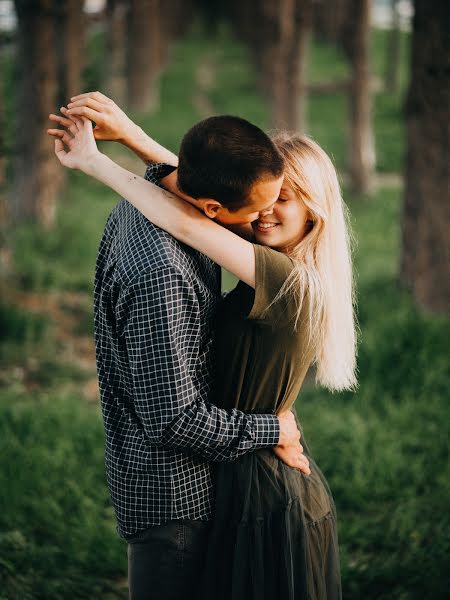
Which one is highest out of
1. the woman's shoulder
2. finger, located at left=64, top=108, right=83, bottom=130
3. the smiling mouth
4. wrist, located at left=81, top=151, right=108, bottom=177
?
finger, located at left=64, top=108, right=83, bottom=130

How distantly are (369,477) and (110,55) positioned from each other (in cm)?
1804

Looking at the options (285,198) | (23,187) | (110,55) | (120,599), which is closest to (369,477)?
(120,599)

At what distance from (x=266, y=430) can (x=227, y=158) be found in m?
0.79

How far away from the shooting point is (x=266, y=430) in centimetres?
202

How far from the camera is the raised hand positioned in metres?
2.05

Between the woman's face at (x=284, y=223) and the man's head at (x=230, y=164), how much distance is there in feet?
0.96

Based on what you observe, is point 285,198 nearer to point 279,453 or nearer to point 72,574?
point 279,453

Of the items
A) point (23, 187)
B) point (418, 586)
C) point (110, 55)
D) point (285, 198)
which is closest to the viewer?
point (285, 198)

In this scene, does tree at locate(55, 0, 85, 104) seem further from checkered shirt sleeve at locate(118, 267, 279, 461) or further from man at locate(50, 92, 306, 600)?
checkered shirt sleeve at locate(118, 267, 279, 461)

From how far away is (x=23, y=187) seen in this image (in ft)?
30.4

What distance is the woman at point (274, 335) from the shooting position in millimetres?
1960

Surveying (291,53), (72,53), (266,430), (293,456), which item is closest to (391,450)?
(293,456)

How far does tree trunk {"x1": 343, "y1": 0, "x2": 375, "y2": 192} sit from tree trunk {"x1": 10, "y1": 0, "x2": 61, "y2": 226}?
5.84 metres

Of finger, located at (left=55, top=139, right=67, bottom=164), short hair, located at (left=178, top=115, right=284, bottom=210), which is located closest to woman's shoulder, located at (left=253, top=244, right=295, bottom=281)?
short hair, located at (left=178, top=115, right=284, bottom=210)
